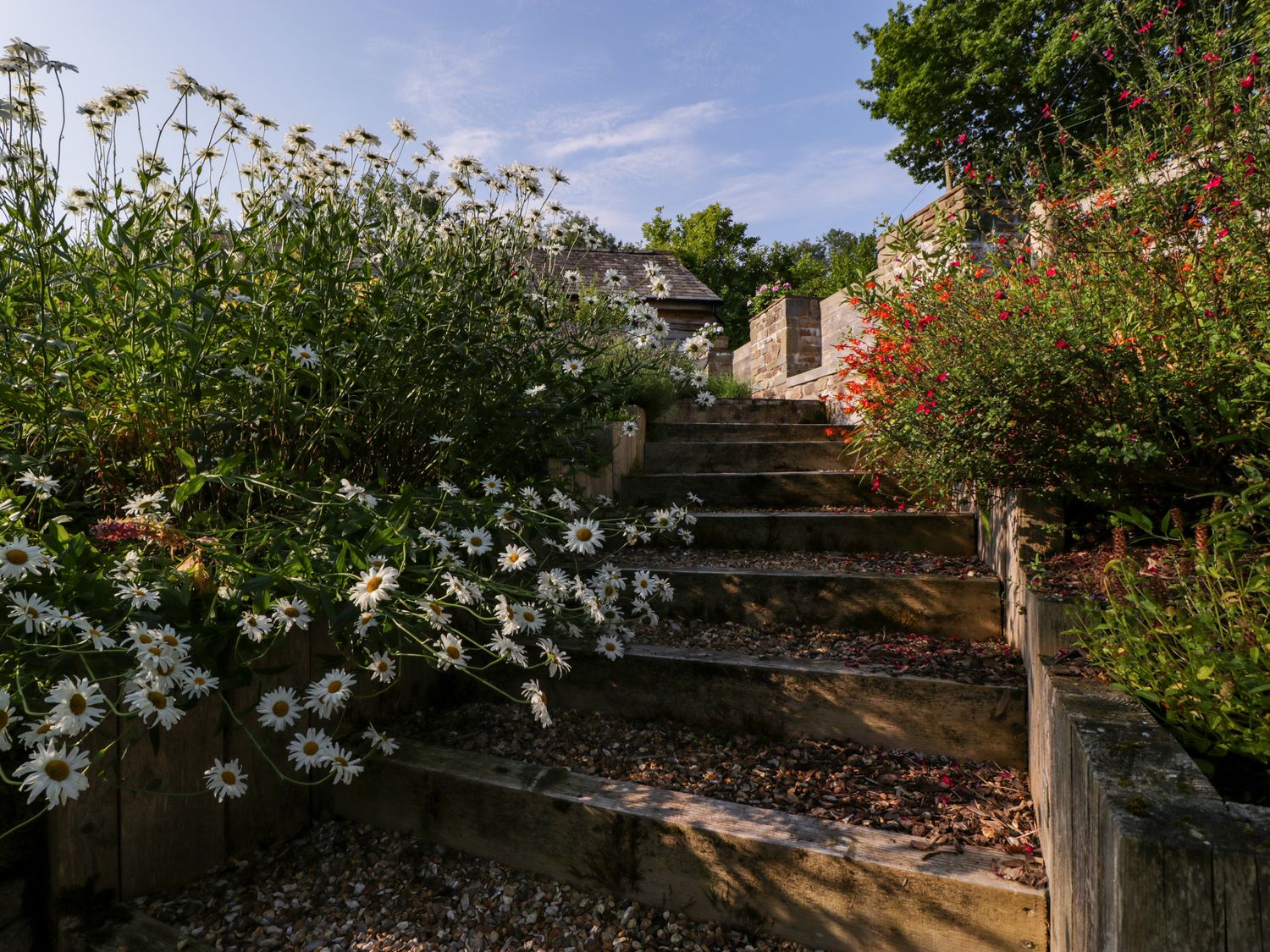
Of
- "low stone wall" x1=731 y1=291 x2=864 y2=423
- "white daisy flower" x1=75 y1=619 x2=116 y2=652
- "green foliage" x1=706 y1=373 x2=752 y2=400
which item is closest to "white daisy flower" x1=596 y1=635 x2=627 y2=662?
"white daisy flower" x1=75 y1=619 x2=116 y2=652

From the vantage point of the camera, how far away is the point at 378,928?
1617mm

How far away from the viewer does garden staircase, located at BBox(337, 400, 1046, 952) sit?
1483mm

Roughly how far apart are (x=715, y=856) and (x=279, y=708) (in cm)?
101

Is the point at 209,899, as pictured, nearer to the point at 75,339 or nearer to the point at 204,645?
the point at 204,645

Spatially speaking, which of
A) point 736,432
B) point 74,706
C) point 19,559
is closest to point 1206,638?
point 74,706

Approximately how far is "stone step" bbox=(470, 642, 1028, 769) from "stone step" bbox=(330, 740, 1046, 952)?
0.41 metres

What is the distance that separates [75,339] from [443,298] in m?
0.94

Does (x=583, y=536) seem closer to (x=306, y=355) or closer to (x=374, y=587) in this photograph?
(x=374, y=587)

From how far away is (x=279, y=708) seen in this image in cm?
155

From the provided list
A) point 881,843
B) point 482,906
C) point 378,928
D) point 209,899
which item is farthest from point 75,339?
point 881,843

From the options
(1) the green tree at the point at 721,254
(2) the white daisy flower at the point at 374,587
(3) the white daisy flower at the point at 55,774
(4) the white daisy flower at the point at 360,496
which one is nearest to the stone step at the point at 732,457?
(4) the white daisy flower at the point at 360,496

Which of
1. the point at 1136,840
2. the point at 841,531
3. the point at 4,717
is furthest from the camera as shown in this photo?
the point at 841,531

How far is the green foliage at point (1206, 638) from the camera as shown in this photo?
1.21 meters

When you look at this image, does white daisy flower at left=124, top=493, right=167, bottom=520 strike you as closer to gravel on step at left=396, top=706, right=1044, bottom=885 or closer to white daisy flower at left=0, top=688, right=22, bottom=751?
white daisy flower at left=0, top=688, right=22, bottom=751
